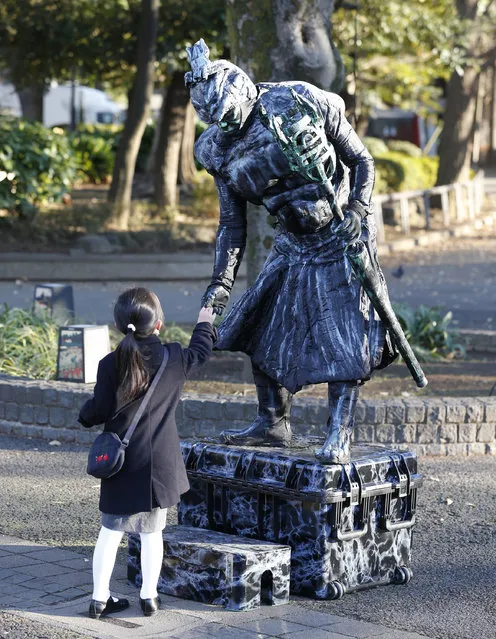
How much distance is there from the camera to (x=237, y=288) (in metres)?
16.5

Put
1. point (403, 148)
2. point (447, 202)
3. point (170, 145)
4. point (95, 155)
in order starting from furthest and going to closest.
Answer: point (403, 148) → point (95, 155) → point (447, 202) → point (170, 145)

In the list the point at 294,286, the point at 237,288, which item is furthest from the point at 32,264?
the point at 294,286

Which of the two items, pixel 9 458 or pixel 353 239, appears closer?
pixel 353 239

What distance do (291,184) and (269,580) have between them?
1792 mm

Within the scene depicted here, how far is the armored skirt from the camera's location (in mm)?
5691

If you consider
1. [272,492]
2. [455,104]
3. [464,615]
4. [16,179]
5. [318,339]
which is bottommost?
[464,615]

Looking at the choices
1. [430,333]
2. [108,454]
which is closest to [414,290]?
[430,333]

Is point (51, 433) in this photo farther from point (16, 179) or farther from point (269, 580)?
point (16, 179)

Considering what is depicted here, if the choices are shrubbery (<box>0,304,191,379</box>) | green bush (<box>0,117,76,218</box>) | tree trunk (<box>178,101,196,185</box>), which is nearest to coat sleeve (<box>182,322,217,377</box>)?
shrubbery (<box>0,304,191,379</box>)

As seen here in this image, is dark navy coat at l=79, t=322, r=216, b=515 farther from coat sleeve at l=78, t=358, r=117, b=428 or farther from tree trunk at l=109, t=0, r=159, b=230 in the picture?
tree trunk at l=109, t=0, r=159, b=230

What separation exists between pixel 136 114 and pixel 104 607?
1447cm

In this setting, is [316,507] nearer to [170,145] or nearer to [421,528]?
[421,528]

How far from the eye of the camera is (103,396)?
Result: 16.9 feet

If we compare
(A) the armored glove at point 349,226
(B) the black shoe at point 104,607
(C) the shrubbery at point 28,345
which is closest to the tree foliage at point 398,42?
(C) the shrubbery at point 28,345
